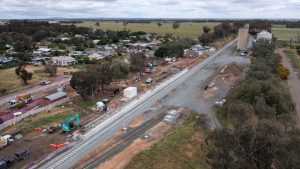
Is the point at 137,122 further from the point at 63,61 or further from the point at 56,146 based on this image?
the point at 63,61

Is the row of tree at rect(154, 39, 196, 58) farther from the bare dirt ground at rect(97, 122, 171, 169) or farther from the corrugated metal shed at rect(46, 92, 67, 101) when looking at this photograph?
the bare dirt ground at rect(97, 122, 171, 169)

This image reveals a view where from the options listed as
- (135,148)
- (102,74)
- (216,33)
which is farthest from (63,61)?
(216,33)

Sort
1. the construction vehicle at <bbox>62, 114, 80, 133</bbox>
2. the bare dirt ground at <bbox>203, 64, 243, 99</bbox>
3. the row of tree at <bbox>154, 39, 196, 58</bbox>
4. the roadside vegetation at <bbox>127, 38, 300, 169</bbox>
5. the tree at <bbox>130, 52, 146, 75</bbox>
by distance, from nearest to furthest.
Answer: the roadside vegetation at <bbox>127, 38, 300, 169</bbox> → the construction vehicle at <bbox>62, 114, 80, 133</bbox> → the bare dirt ground at <bbox>203, 64, 243, 99</bbox> → the tree at <bbox>130, 52, 146, 75</bbox> → the row of tree at <bbox>154, 39, 196, 58</bbox>

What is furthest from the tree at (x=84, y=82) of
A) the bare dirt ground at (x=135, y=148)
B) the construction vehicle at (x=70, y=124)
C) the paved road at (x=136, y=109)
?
the bare dirt ground at (x=135, y=148)

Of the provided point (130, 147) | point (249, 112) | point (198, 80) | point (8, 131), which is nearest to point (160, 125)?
point (130, 147)

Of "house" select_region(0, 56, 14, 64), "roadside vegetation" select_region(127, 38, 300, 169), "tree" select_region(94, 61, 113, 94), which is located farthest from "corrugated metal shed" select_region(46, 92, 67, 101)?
"house" select_region(0, 56, 14, 64)

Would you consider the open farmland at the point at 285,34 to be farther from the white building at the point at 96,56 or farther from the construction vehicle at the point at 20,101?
the construction vehicle at the point at 20,101

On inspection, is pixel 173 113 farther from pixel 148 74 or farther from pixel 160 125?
pixel 148 74
